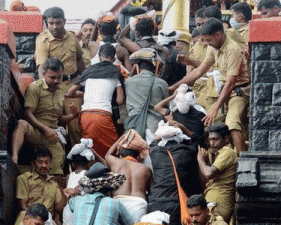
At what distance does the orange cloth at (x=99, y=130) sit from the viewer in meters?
16.9

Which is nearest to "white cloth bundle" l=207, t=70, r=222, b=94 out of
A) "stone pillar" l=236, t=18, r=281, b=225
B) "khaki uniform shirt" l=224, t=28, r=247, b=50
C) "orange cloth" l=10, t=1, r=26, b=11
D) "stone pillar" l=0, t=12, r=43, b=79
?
"khaki uniform shirt" l=224, t=28, r=247, b=50

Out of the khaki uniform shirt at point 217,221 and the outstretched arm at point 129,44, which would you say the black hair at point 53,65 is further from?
the khaki uniform shirt at point 217,221

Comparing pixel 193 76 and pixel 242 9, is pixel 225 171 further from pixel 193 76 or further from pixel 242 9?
pixel 242 9

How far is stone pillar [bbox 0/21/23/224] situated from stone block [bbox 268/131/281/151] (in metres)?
2.95

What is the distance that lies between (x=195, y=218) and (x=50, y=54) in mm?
4837

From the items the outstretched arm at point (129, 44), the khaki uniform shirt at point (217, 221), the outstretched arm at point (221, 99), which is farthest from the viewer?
the outstretched arm at point (129, 44)

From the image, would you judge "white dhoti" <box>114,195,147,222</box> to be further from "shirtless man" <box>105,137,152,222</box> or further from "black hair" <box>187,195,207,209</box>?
"black hair" <box>187,195,207,209</box>

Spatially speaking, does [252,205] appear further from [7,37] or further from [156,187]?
[7,37]

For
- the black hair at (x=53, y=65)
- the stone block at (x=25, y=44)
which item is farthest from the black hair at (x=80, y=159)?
the stone block at (x=25, y=44)

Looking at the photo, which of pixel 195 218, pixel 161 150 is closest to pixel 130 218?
pixel 195 218

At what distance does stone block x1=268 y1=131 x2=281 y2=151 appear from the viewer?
14867mm

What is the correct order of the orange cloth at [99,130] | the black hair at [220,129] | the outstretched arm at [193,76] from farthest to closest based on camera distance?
the outstretched arm at [193,76]
the orange cloth at [99,130]
the black hair at [220,129]

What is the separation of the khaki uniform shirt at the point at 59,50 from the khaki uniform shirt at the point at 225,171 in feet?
13.0

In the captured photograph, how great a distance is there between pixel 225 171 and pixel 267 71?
1237 millimetres
